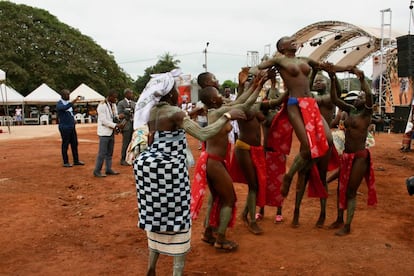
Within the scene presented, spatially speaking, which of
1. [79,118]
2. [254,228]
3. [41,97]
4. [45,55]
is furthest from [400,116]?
[45,55]

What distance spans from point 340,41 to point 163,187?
26.3m

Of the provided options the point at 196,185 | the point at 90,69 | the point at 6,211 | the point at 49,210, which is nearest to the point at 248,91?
the point at 196,185

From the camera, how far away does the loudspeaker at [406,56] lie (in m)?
13.7

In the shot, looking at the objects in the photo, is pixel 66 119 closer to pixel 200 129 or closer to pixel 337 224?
pixel 337 224

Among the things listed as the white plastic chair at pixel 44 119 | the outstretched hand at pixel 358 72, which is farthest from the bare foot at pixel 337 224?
the white plastic chair at pixel 44 119

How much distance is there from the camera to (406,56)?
13.9 meters

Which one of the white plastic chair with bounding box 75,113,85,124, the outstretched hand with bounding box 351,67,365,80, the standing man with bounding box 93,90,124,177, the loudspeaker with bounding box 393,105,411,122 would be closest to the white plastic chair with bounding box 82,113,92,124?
the white plastic chair with bounding box 75,113,85,124

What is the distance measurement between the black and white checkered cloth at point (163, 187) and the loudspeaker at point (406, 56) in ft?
41.4

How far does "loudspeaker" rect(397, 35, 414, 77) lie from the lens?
45.0ft

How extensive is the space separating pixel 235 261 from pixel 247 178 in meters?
1.16

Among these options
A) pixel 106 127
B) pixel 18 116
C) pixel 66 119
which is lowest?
pixel 18 116

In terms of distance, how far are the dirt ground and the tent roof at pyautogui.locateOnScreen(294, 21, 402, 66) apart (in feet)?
56.4

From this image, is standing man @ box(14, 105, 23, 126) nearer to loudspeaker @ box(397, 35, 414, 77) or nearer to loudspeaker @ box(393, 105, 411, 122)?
loudspeaker @ box(393, 105, 411, 122)

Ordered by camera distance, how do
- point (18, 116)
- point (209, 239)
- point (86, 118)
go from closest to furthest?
1. point (209, 239)
2. point (18, 116)
3. point (86, 118)
